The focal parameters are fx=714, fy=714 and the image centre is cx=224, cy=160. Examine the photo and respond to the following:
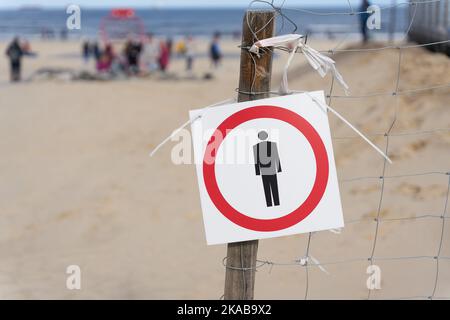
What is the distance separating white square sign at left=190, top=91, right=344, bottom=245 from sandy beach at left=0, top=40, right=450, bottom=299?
1.18 metres

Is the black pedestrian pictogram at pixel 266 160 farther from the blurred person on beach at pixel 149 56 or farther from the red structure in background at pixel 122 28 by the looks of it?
the red structure in background at pixel 122 28

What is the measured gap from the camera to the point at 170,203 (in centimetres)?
845

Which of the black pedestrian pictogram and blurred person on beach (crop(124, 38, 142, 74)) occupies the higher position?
the black pedestrian pictogram

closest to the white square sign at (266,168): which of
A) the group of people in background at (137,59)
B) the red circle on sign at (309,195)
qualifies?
the red circle on sign at (309,195)

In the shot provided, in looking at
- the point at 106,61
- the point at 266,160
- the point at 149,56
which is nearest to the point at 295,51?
the point at 266,160

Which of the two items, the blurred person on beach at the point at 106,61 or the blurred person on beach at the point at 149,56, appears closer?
the blurred person on beach at the point at 106,61

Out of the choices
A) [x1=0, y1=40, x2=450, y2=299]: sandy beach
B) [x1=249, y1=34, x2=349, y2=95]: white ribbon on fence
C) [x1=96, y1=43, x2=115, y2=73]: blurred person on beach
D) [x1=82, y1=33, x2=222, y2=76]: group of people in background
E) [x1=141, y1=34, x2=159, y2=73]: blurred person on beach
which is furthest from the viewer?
[x1=141, y1=34, x2=159, y2=73]: blurred person on beach

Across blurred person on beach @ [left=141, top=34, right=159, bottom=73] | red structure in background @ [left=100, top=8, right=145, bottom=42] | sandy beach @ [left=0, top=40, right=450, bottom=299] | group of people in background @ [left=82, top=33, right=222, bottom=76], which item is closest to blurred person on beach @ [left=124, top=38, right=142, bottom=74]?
group of people in background @ [left=82, top=33, right=222, bottom=76]

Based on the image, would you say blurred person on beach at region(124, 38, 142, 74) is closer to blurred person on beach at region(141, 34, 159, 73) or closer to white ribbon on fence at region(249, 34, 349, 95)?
blurred person on beach at region(141, 34, 159, 73)

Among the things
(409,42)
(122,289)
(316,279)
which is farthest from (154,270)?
(409,42)

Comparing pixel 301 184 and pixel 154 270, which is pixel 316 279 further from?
pixel 301 184

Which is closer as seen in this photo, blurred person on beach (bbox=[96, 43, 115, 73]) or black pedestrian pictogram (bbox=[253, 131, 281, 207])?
black pedestrian pictogram (bbox=[253, 131, 281, 207])

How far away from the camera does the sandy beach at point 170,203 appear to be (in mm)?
6023

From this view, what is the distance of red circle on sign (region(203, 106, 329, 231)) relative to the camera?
302 cm
